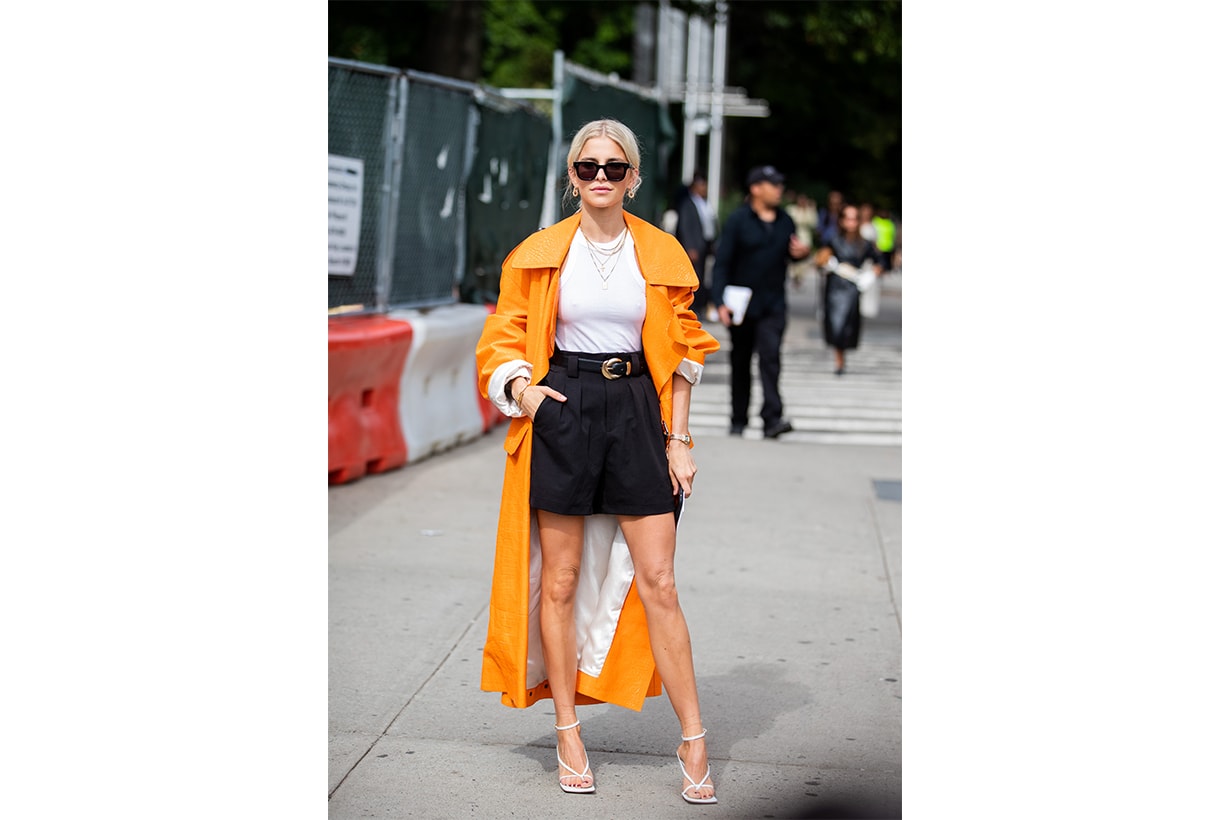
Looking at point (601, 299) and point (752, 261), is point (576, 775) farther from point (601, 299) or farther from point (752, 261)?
point (752, 261)

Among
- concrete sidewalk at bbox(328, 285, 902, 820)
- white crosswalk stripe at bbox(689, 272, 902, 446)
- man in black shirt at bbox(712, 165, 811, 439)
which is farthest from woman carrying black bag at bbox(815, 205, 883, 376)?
concrete sidewalk at bbox(328, 285, 902, 820)

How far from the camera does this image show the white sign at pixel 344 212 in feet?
30.6

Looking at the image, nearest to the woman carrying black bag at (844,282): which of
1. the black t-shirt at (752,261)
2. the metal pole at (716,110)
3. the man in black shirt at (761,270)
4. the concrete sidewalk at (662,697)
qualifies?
the man in black shirt at (761,270)

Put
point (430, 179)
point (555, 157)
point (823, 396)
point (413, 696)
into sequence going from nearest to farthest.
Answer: point (413, 696), point (430, 179), point (555, 157), point (823, 396)

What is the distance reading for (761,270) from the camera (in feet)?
37.6

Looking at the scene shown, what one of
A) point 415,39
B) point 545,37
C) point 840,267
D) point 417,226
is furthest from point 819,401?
point 545,37

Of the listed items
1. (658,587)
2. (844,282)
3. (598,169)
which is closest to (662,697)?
(658,587)

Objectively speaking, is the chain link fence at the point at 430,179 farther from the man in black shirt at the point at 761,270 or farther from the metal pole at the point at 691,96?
the metal pole at the point at 691,96

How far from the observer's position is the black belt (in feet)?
14.5

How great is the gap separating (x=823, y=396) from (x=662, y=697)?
8712 mm

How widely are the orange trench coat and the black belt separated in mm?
41

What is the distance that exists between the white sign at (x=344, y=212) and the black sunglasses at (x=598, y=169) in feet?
16.7

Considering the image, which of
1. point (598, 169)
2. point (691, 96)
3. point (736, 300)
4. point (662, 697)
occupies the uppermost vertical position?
point (691, 96)
